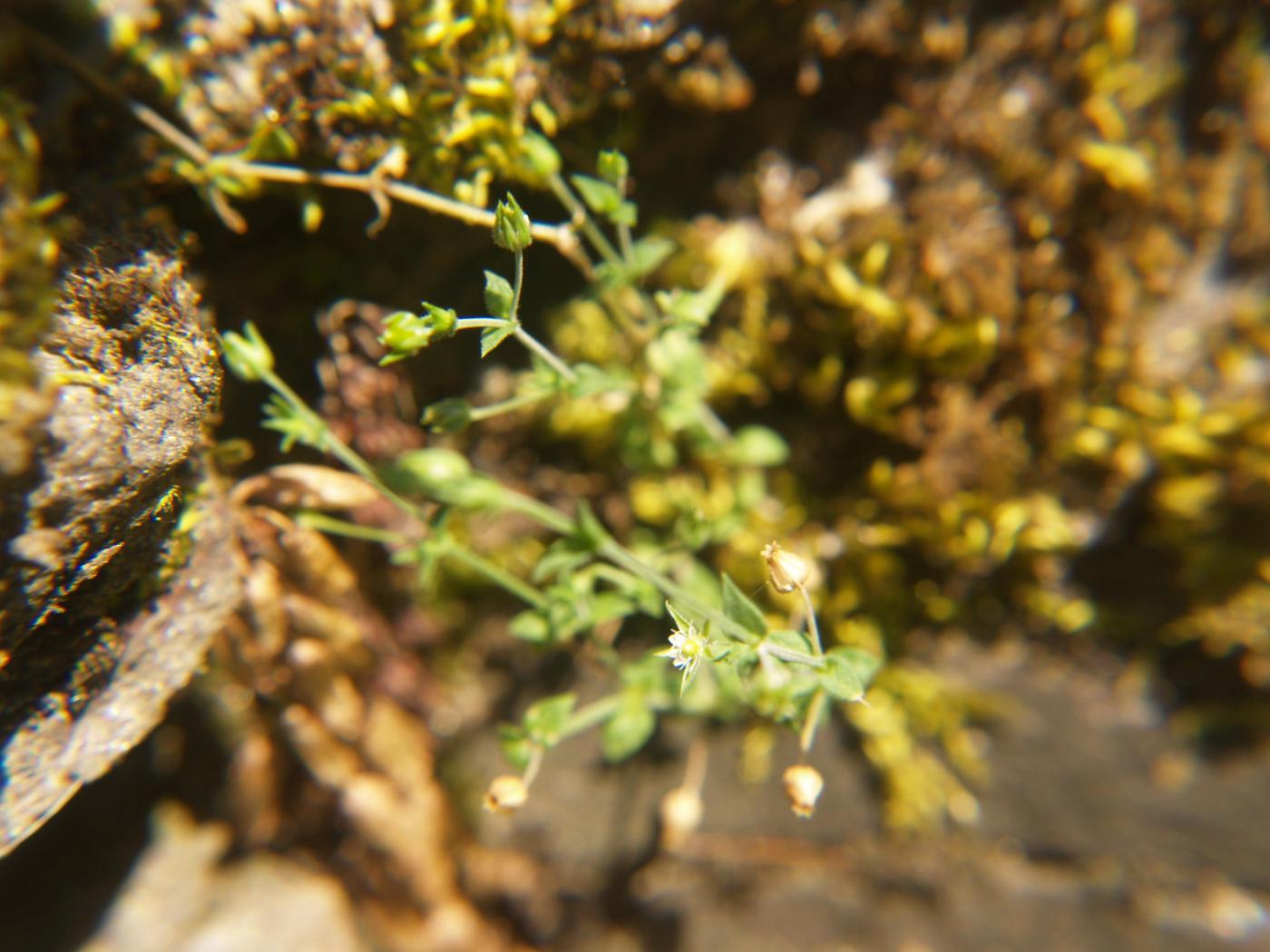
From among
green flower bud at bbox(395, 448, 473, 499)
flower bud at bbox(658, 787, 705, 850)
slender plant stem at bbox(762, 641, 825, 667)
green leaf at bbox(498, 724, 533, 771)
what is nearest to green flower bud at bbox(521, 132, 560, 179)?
green flower bud at bbox(395, 448, 473, 499)

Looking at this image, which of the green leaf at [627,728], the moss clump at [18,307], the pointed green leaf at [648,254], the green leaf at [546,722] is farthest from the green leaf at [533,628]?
the moss clump at [18,307]

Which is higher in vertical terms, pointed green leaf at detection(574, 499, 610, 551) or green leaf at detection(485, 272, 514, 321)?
green leaf at detection(485, 272, 514, 321)

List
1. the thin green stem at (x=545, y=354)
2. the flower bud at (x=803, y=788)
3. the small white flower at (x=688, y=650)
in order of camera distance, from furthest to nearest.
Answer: the flower bud at (x=803, y=788) → the thin green stem at (x=545, y=354) → the small white flower at (x=688, y=650)

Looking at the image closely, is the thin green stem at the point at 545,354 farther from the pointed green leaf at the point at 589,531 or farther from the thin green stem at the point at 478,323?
the pointed green leaf at the point at 589,531

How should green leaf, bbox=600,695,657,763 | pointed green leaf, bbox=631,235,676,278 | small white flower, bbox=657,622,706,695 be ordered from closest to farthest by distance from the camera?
small white flower, bbox=657,622,706,695 < pointed green leaf, bbox=631,235,676,278 < green leaf, bbox=600,695,657,763

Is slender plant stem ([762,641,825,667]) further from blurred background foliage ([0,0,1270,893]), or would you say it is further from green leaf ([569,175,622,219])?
green leaf ([569,175,622,219])

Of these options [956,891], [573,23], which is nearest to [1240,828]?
[956,891]

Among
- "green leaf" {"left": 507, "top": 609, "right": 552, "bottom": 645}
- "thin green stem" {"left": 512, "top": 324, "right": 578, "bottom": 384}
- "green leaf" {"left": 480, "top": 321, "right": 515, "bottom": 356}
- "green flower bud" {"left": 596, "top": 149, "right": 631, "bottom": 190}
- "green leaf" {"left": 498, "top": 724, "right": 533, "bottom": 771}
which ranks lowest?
"green leaf" {"left": 498, "top": 724, "right": 533, "bottom": 771}

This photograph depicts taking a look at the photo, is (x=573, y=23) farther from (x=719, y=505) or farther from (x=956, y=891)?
(x=956, y=891)
